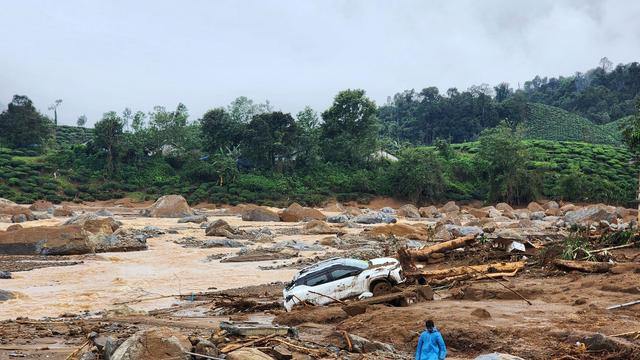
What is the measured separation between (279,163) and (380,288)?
226 feet

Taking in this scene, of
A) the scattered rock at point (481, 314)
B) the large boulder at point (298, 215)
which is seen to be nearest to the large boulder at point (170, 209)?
the large boulder at point (298, 215)

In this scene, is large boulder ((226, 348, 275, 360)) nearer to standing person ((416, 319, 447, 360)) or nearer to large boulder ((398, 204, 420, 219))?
standing person ((416, 319, 447, 360))

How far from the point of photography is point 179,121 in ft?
299

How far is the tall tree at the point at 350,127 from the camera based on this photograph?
88.2 m

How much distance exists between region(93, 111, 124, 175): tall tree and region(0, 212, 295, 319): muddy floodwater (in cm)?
5030

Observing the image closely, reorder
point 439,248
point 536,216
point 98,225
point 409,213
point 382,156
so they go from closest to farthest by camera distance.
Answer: point 439,248
point 98,225
point 536,216
point 409,213
point 382,156

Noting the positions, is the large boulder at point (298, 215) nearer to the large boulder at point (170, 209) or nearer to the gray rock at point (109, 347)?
the large boulder at point (170, 209)

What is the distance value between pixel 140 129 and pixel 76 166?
41.2ft

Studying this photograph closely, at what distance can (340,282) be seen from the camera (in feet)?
57.9

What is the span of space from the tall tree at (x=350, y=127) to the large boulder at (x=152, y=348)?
3079 inches

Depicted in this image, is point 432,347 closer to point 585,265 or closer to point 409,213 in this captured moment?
point 585,265

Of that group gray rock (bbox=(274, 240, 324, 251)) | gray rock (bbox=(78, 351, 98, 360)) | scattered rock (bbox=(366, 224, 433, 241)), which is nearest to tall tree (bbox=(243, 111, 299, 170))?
scattered rock (bbox=(366, 224, 433, 241))

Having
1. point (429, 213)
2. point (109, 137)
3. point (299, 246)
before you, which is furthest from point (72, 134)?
point (299, 246)

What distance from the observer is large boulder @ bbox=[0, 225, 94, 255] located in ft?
109
